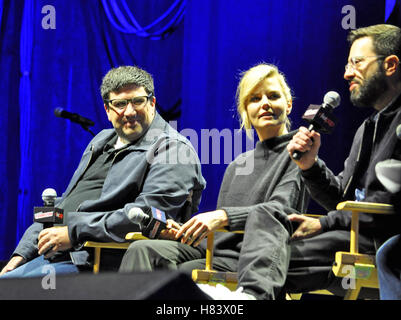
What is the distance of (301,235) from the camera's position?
2.07m

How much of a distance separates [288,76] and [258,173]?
5.56 feet

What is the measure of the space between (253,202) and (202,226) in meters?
0.33

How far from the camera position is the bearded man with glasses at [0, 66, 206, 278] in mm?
2598

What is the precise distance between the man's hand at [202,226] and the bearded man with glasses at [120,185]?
151 mm

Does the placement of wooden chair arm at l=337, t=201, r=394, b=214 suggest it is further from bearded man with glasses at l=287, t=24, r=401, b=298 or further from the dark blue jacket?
the dark blue jacket

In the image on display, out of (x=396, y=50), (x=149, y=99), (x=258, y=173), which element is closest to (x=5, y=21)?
(x=149, y=99)

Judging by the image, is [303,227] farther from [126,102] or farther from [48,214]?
[126,102]

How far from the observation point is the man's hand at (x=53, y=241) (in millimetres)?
2594

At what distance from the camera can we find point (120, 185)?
272 centimetres

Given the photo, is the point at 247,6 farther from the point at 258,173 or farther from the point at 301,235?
the point at 301,235

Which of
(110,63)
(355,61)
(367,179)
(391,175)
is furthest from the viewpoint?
(110,63)

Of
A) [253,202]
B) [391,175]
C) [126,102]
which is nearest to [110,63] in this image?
[126,102]

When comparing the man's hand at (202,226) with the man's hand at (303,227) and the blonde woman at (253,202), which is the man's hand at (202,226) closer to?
the blonde woman at (253,202)

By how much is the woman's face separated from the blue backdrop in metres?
1.53
